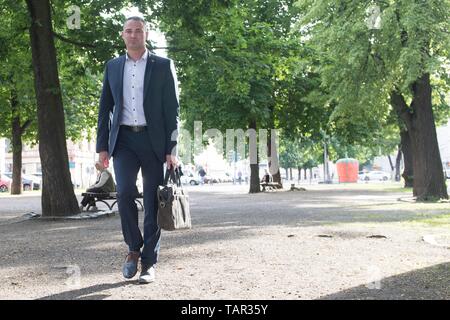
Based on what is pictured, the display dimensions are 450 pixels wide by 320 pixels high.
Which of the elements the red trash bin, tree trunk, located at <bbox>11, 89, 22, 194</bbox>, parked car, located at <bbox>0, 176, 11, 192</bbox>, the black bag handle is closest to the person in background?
the black bag handle

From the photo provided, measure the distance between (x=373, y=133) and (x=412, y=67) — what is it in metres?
17.3

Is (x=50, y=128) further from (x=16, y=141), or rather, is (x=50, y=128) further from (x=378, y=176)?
(x=378, y=176)

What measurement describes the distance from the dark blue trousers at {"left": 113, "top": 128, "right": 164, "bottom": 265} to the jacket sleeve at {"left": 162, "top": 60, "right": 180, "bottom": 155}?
0.55ft

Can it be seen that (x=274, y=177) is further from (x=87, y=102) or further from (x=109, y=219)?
(x=109, y=219)

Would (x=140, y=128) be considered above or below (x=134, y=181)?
above

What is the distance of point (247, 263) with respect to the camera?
6.29m

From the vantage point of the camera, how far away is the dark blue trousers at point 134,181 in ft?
17.3

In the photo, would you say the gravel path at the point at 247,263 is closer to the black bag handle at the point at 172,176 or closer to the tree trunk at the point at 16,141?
the black bag handle at the point at 172,176

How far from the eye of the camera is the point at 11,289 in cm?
506

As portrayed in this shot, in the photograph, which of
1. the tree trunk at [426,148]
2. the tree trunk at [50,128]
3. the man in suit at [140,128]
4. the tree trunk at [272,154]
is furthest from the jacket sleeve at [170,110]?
the tree trunk at [272,154]

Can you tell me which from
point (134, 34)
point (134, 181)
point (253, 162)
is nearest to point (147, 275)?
point (134, 181)

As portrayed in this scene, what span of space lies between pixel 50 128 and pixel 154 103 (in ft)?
29.6

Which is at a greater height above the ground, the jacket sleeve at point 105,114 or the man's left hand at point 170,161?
the jacket sleeve at point 105,114
